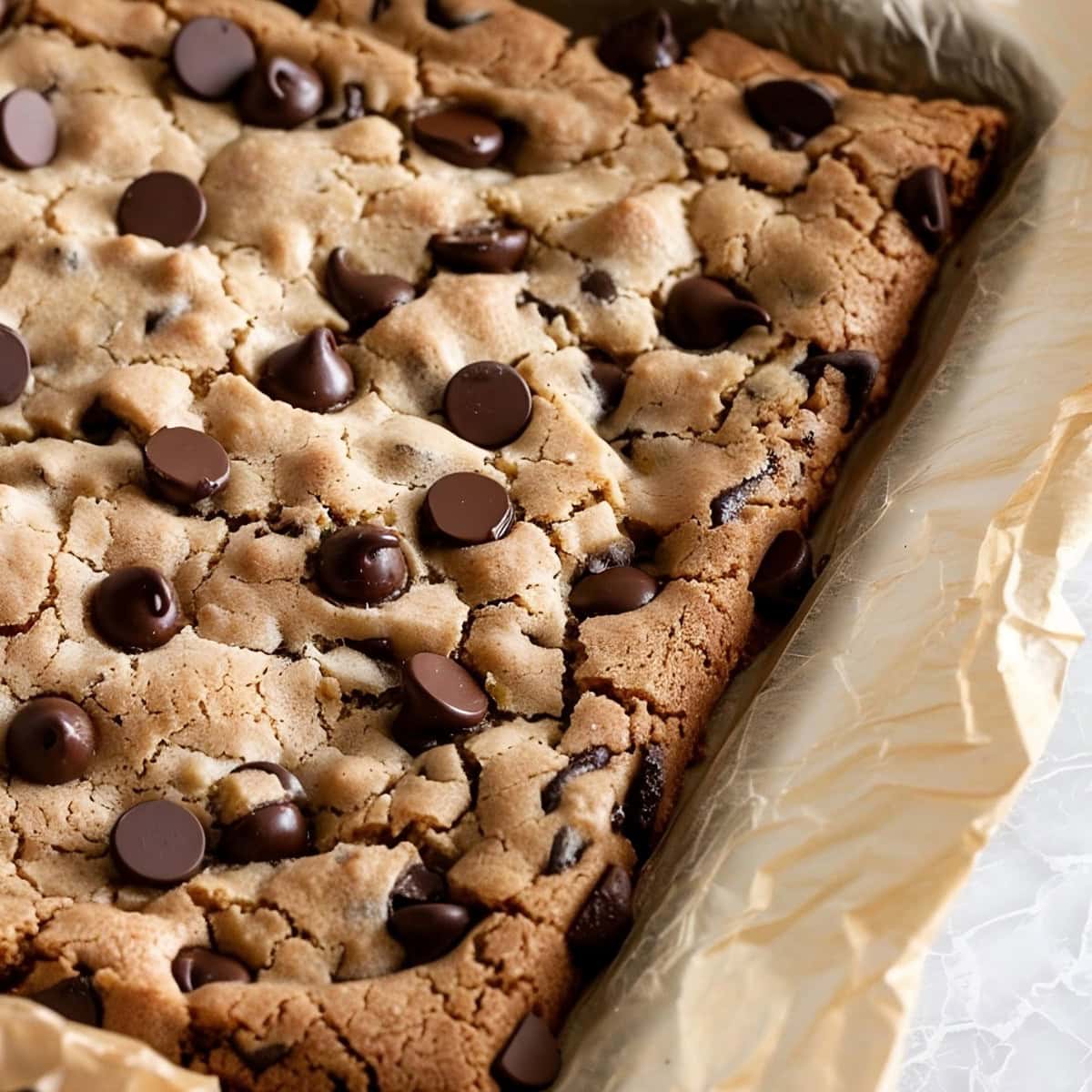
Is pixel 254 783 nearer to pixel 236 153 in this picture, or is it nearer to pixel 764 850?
pixel 764 850

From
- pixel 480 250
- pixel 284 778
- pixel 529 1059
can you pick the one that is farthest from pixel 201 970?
pixel 480 250

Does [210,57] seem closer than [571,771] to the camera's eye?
No

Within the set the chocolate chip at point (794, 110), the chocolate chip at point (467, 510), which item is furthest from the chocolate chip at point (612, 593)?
the chocolate chip at point (794, 110)

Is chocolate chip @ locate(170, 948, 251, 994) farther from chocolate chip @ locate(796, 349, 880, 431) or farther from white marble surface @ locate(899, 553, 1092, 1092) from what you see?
chocolate chip @ locate(796, 349, 880, 431)

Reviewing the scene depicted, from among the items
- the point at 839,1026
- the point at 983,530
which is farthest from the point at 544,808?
the point at 983,530

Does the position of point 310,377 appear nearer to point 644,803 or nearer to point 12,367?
point 12,367

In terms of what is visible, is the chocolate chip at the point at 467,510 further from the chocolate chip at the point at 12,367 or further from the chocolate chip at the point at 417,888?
the chocolate chip at the point at 12,367

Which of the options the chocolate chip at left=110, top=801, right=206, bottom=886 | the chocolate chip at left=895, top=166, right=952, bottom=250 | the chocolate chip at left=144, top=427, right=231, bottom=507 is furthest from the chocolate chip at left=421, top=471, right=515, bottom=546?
the chocolate chip at left=895, top=166, right=952, bottom=250
